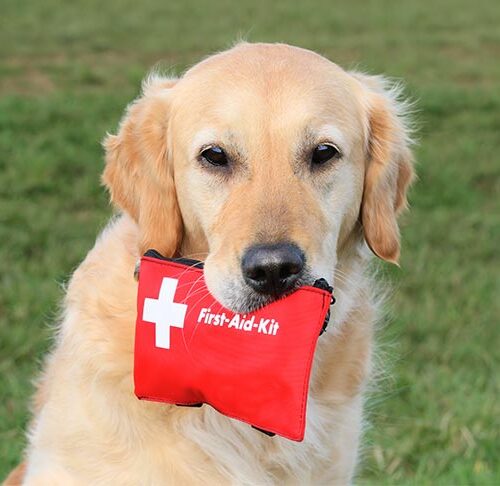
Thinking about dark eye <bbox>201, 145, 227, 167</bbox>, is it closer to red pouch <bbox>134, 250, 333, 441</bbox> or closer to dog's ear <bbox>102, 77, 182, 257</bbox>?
dog's ear <bbox>102, 77, 182, 257</bbox>

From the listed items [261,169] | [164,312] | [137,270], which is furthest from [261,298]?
[137,270]

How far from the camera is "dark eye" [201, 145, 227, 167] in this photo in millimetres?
3400

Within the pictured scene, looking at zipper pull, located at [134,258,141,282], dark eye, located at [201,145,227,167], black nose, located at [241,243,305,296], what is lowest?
zipper pull, located at [134,258,141,282]

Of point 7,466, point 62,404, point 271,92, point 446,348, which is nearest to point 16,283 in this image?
point 7,466

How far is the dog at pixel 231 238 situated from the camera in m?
3.28

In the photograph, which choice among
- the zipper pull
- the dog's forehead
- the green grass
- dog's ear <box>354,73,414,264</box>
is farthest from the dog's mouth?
the green grass

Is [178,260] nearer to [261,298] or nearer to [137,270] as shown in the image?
[137,270]

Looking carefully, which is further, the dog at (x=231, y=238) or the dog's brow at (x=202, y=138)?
the dog's brow at (x=202, y=138)

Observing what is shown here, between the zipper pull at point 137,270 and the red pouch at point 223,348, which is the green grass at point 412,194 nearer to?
the zipper pull at point 137,270

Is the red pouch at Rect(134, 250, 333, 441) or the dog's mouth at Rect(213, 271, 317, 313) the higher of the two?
the dog's mouth at Rect(213, 271, 317, 313)

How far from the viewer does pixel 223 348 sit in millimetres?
3057

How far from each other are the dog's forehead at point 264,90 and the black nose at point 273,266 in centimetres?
55

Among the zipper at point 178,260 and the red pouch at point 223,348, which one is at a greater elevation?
the zipper at point 178,260

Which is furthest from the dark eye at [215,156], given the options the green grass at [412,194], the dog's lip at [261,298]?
the green grass at [412,194]
